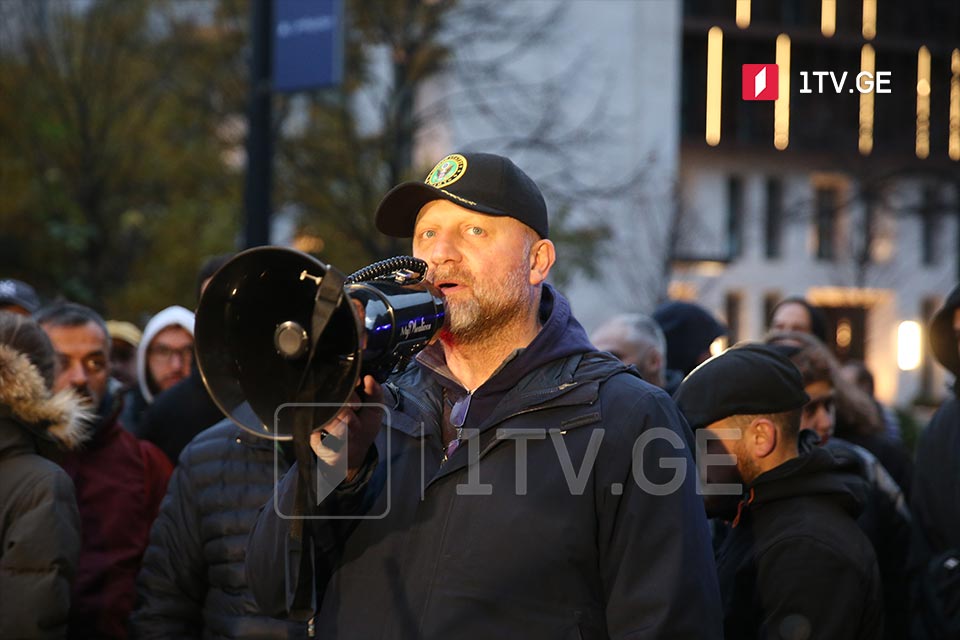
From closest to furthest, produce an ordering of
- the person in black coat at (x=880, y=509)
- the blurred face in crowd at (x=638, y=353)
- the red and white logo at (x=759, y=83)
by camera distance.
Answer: the person in black coat at (x=880, y=509), the red and white logo at (x=759, y=83), the blurred face in crowd at (x=638, y=353)

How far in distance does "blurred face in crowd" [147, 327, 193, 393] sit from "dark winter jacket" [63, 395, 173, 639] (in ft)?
5.67

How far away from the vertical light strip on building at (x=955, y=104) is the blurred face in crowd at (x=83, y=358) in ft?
25.2

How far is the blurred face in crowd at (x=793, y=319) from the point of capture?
7.22 m

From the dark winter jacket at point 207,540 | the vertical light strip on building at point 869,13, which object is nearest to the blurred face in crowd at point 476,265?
the dark winter jacket at point 207,540

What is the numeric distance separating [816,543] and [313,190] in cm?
1298

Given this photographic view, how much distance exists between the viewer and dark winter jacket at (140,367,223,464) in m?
5.34

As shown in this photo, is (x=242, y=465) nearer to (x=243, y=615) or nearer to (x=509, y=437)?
(x=243, y=615)

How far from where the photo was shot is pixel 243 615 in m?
3.99

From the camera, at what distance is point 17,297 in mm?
6754

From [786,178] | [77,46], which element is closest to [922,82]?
Result: [77,46]

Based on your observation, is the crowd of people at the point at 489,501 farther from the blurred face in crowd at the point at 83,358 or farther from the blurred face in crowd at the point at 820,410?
the blurred face in crowd at the point at 83,358

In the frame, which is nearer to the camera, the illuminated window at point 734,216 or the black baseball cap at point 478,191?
the black baseball cap at point 478,191

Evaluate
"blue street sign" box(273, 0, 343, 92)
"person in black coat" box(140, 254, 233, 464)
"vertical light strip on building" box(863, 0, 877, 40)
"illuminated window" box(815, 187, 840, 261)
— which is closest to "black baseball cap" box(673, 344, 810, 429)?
"person in black coat" box(140, 254, 233, 464)

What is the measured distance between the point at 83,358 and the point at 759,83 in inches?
127
